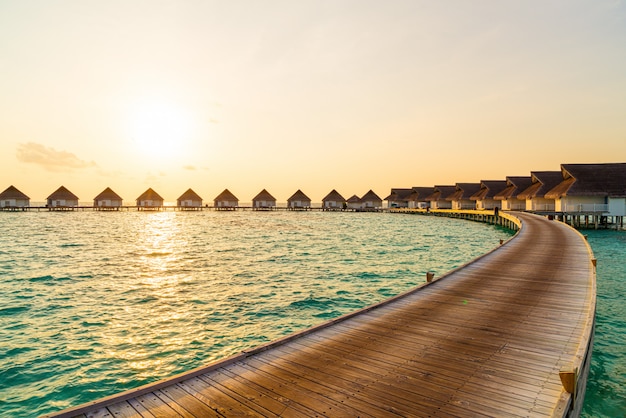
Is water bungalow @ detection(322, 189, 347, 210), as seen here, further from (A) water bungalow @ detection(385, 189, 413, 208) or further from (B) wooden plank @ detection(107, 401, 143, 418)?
(B) wooden plank @ detection(107, 401, 143, 418)

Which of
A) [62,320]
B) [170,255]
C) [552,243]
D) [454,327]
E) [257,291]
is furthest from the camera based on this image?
[170,255]

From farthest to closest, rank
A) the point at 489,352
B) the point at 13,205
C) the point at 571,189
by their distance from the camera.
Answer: the point at 13,205 < the point at 571,189 < the point at 489,352

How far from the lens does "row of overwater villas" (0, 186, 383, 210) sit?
277ft

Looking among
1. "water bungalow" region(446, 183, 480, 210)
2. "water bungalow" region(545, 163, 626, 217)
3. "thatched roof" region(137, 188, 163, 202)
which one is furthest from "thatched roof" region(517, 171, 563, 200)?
"thatched roof" region(137, 188, 163, 202)

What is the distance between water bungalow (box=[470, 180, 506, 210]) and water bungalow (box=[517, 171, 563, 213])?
39.2 ft

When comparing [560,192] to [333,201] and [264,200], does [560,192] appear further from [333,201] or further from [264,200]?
[264,200]

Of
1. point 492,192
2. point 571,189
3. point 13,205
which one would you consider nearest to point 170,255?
point 571,189

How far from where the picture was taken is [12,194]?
79625mm

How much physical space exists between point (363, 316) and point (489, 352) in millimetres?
2687

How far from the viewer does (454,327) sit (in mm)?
7012

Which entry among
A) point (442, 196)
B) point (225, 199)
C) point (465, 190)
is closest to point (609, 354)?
point (465, 190)

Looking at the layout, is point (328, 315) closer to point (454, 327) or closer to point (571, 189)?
point (454, 327)

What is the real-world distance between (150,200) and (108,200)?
978 cm

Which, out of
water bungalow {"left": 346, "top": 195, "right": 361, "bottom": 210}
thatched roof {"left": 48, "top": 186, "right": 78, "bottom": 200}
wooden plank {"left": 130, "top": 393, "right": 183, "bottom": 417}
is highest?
thatched roof {"left": 48, "top": 186, "right": 78, "bottom": 200}
